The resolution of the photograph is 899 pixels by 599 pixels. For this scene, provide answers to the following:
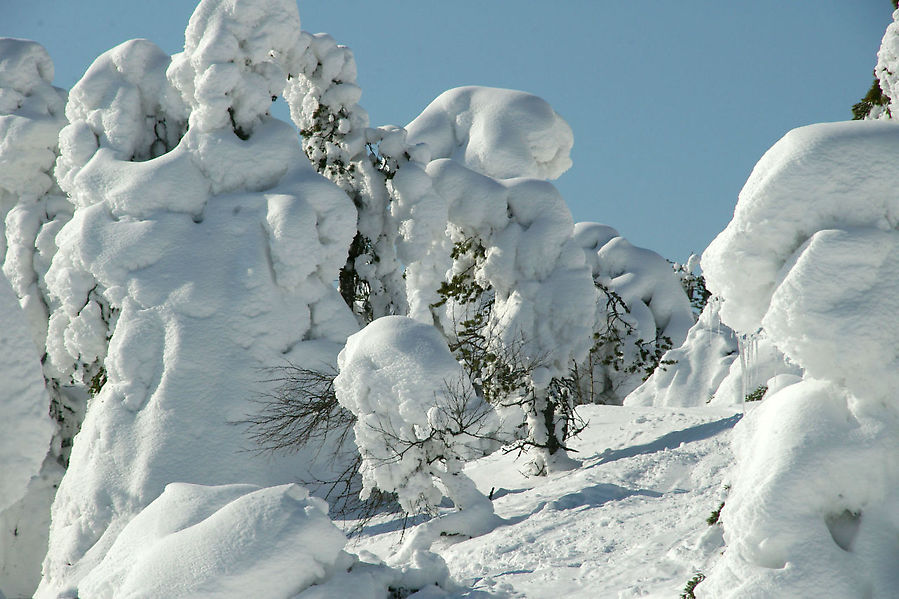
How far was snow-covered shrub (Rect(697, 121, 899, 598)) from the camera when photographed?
4.86m

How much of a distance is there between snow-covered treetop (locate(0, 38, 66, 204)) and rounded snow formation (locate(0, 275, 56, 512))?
8828 millimetres

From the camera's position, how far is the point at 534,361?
556 inches

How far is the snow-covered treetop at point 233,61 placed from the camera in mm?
14258

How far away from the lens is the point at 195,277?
44.1ft

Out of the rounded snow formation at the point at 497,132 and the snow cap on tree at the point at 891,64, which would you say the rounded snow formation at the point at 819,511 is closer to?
the snow cap on tree at the point at 891,64

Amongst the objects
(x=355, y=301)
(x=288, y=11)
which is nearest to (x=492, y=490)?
(x=355, y=301)

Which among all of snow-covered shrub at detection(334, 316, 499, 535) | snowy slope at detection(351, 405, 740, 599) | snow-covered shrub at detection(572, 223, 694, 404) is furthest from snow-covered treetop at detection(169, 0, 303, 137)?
snow-covered shrub at detection(572, 223, 694, 404)

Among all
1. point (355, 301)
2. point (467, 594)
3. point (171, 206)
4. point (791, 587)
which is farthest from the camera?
point (355, 301)

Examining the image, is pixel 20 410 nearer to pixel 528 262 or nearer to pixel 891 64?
pixel 528 262

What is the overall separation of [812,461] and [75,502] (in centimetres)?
1084

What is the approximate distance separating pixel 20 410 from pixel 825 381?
Answer: 26.1 feet

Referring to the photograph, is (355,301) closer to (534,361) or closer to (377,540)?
(534,361)

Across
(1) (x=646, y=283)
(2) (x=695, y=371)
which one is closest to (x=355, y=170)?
(2) (x=695, y=371)

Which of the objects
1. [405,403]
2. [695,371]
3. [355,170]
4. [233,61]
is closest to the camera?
[405,403]
